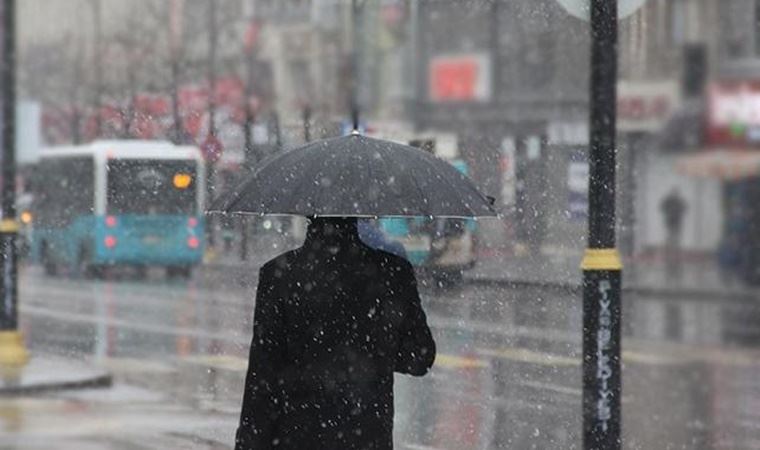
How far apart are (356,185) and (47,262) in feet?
113

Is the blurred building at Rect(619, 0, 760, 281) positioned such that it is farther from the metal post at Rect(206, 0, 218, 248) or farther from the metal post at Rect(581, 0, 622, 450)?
the metal post at Rect(581, 0, 622, 450)

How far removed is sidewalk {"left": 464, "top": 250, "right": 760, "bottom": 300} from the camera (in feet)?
81.9

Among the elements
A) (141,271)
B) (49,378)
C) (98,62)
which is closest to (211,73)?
(98,62)

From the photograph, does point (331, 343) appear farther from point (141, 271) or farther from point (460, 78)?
point (460, 78)

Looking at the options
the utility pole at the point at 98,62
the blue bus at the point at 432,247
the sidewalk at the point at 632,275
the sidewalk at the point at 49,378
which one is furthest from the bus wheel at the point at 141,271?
the sidewalk at the point at 49,378

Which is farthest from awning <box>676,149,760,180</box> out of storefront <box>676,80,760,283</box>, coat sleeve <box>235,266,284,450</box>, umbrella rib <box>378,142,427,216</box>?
coat sleeve <box>235,266,284,450</box>

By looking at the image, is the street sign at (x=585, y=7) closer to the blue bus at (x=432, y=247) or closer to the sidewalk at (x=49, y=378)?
the sidewalk at (x=49, y=378)

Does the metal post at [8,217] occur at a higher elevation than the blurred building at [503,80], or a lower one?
lower

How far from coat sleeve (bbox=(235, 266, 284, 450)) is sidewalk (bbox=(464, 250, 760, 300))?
14.4m

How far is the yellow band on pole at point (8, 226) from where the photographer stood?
16625mm

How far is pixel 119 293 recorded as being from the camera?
31.8 m

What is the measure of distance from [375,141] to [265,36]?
49.7 meters

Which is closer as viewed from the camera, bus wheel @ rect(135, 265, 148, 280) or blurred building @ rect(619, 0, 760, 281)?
bus wheel @ rect(135, 265, 148, 280)

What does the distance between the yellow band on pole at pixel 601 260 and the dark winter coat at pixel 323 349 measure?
2448 millimetres
